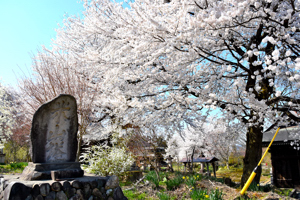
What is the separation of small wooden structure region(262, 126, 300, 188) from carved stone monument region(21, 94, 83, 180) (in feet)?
30.9

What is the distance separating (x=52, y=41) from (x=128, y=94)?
317 inches

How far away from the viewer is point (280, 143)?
10.5 m

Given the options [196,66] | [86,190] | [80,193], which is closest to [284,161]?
[196,66]

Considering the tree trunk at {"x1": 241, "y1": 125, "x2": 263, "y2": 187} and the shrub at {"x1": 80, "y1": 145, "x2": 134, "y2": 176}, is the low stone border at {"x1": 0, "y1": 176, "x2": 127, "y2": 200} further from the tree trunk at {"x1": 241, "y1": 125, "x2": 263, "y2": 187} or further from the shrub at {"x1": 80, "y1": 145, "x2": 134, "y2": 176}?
the tree trunk at {"x1": 241, "y1": 125, "x2": 263, "y2": 187}

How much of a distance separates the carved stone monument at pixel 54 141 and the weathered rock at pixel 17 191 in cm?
54

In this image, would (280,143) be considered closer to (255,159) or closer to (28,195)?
(255,159)

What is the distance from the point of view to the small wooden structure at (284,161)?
423 inches

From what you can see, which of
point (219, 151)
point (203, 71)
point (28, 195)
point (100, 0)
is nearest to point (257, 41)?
point (203, 71)

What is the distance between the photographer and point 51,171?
4383mm

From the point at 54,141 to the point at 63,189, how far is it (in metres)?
1.28

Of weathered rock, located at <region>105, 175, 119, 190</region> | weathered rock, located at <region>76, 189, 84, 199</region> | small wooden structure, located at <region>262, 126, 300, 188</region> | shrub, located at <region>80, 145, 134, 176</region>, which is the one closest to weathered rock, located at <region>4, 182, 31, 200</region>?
weathered rock, located at <region>76, 189, 84, 199</region>

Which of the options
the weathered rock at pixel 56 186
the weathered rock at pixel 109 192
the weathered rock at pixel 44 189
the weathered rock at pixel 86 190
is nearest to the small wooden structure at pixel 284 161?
the weathered rock at pixel 109 192

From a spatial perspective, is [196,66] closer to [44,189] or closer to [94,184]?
[94,184]

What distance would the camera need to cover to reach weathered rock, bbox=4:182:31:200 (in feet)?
11.8
